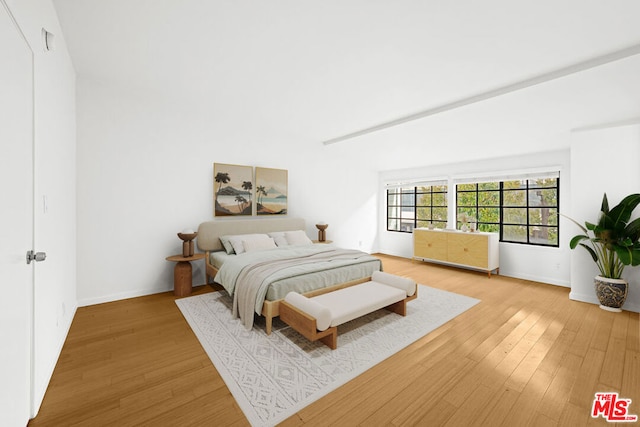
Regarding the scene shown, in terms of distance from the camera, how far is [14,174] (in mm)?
1327

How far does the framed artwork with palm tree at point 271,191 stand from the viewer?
480cm

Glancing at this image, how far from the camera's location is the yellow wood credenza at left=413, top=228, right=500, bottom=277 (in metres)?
4.92

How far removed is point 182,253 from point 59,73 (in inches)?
95.9

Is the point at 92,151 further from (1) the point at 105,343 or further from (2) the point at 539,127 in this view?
(2) the point at 539,127

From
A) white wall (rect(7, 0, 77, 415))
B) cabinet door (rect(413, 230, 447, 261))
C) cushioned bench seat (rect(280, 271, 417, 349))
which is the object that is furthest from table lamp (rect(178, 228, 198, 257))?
cabinet door (rect(413, 230, 447, 261))

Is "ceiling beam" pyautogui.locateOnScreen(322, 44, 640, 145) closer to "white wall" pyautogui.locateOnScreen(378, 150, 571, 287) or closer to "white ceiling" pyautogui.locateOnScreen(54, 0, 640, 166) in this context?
"white ceiling" pyautogui.locateOnScreen(54, 0, 640, 166)

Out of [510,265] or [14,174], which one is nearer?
[14,174]

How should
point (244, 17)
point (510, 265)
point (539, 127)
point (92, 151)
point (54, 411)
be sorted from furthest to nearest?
point (510, 265) → point (539, 127) → point (92, 151) → point (244, 17) → point (54, 411)

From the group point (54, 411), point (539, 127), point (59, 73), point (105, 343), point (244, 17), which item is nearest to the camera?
point (54, 411)

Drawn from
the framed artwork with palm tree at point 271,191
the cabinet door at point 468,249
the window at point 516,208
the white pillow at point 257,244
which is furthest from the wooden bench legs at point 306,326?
the window at point 516,208

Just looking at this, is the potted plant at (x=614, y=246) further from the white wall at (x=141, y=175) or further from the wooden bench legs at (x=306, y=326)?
the white wall at (x=141, y=175)

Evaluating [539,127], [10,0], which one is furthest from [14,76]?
[539,127]

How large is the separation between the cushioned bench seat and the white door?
1683 mm

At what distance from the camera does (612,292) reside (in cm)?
325
